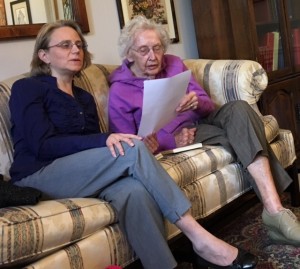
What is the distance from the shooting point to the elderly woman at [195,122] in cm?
159

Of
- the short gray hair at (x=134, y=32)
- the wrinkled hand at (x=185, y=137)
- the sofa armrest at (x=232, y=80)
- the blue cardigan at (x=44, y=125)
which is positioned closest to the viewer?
the blue cardigan at (x=44, y=125)

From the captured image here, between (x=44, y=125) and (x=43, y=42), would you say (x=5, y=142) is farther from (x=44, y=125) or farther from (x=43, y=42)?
(x=43, y=42)

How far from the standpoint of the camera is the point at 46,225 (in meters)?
1.04

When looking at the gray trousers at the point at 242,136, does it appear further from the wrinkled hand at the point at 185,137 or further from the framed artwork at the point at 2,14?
the framed artwork at the point at 2,14

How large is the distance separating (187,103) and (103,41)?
2.60 ft

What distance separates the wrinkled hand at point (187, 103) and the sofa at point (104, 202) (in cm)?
17

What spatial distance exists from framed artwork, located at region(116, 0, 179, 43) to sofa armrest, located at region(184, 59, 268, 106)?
1.66ft

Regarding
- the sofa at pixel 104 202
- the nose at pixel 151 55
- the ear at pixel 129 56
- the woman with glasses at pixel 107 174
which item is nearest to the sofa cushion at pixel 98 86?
the sofa at pixel 104 202

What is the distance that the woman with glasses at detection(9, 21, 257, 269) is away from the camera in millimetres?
1216

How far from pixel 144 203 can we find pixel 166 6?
171 cm

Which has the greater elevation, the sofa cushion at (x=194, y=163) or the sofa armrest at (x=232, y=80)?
the sofa armrest at (x=232, y=80)

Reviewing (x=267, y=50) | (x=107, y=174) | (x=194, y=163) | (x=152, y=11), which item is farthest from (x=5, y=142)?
(x=267, y=50)

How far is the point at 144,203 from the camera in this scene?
1.22 m

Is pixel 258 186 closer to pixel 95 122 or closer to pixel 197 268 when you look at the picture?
pixel 197 268
